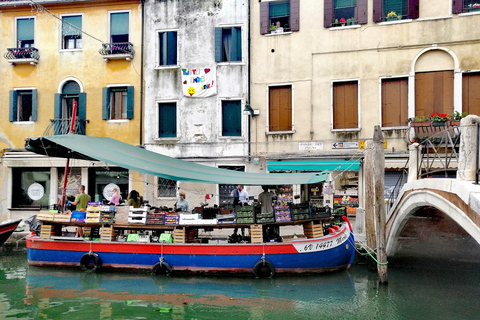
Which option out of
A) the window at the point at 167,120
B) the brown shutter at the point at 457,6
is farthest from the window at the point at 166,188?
the brown shutter at the point at 457,6

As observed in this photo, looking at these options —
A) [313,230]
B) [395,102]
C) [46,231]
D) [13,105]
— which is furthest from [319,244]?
[13,105]

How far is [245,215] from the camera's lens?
1070 centimetres

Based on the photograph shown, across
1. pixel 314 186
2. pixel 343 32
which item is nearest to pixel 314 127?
pixel 314 186

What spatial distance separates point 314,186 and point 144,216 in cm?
755

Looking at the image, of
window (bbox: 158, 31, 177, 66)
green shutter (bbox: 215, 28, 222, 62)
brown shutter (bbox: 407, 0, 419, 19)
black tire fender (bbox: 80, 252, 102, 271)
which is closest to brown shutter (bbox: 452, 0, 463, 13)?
brown shutter (bbox: 407, 0, 419, 19)

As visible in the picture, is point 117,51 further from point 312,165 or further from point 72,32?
point 312,165

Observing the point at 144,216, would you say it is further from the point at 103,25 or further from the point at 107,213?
the point at 103,25

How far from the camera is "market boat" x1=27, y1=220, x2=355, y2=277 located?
34.5 feet

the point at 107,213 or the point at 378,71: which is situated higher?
the point at 378,71

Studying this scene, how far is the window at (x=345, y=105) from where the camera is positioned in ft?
52.4

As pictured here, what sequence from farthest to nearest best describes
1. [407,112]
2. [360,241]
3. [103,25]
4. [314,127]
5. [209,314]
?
1. [103,25]
2. [314,127]
3. [407,112]
4. [360,241]
5. [209,314]

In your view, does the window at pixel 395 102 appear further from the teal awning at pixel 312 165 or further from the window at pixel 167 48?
the window at pixel 167 48

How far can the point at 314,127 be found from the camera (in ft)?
53.5

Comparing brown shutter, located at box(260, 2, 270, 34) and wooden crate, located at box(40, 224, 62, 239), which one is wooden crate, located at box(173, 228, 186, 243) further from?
brown shutter, located at box(260, 2, 270, 34)
